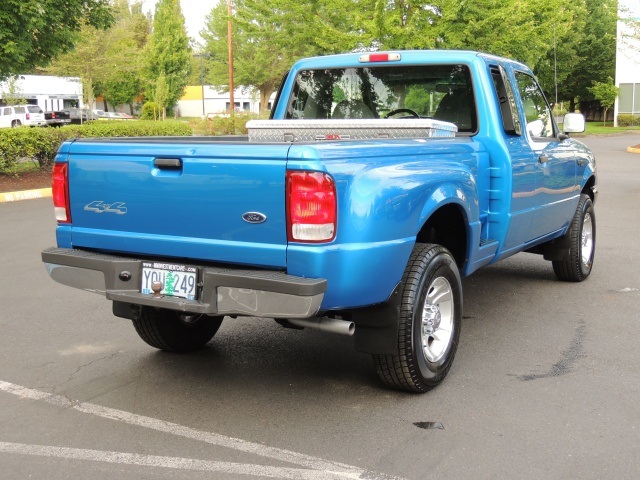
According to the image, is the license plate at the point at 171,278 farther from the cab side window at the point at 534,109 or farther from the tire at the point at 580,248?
the tire at the point at 580,248

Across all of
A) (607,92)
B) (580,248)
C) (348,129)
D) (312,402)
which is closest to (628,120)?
(607,92)

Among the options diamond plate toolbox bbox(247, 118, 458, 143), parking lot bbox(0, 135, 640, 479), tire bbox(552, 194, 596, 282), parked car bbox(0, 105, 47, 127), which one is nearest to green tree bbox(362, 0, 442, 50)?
tire bbox(552, 194, 596, 282)

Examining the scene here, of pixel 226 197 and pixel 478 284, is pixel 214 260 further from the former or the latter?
pixel 478 284

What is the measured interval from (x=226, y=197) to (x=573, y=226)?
424cm

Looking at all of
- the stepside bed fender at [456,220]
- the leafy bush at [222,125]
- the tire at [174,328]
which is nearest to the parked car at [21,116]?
the leafy bush at [222,125]

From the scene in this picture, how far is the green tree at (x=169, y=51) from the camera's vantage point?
62.6m

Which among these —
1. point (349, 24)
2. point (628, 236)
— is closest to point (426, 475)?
point (628, 236)

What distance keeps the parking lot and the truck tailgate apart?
0.90m

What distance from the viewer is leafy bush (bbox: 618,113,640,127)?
49.3 m

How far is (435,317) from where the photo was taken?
14.7 ft

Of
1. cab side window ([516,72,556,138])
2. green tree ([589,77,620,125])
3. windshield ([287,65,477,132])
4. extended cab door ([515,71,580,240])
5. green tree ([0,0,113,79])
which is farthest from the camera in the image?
green tree ([589,77,620,125])

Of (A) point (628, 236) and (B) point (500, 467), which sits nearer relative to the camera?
(B) point (500, 467)

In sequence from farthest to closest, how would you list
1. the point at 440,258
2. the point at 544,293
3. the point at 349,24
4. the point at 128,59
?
1. the point at 128,59
2. the point at 349,24
3. the point at 544,293
4. the point at 440,258

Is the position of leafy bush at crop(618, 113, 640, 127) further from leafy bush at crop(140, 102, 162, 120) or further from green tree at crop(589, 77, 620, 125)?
leafy bush at crop(140, 102, 162, 120)
